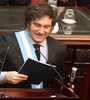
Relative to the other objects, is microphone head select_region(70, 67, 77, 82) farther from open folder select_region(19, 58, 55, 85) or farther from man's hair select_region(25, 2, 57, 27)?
man's hair select_region(25, 2, 57, 27)

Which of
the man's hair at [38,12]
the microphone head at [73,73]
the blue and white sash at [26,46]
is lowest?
the microphone head at [73,73]

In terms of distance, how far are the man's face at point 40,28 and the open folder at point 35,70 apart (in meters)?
0.26

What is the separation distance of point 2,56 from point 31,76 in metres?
0.25

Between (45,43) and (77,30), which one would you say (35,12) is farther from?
(77,30)

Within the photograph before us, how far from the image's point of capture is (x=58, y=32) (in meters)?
2.15

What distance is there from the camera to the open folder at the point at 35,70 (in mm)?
1330

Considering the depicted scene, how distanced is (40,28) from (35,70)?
1.02 feet

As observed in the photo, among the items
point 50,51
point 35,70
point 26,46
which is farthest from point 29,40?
point 35,70

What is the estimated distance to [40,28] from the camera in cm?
158

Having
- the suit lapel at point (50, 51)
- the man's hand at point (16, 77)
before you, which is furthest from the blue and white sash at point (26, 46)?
the man's hand at point (16, 77)

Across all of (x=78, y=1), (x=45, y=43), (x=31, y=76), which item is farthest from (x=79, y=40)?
(x=78, y=1)

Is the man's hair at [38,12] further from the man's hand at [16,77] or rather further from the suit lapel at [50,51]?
the man's hand at [16,77]

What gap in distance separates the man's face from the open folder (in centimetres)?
26

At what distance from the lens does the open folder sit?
52.4 inches
